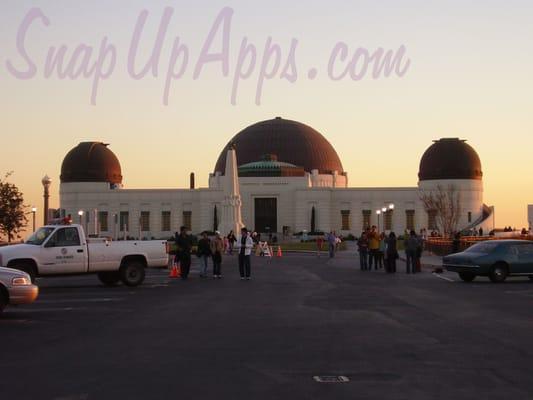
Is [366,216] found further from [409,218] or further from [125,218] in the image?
[125,218]

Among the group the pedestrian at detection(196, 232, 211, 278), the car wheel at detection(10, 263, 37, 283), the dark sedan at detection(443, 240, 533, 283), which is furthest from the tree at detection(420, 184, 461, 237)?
the car wheel at detection(10, 263, 37, 283)

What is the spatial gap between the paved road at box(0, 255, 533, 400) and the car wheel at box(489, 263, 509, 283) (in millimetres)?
4673

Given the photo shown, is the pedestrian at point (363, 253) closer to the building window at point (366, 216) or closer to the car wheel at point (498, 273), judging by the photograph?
the car wheel at point (498, 273)

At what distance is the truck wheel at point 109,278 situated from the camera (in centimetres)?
2873

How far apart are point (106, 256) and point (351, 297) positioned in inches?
333

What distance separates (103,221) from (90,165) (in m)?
8.00

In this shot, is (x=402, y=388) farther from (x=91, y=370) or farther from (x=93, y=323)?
(x=93, y=323)

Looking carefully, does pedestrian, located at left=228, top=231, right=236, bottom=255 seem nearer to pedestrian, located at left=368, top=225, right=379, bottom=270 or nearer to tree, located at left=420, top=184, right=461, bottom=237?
pedestrian, located at left=368, top=225, right=379, bottom=270

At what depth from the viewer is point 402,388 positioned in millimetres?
9820

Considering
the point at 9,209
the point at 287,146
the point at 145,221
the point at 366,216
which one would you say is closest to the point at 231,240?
the point at 9,209

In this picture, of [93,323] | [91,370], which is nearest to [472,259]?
[93,323]

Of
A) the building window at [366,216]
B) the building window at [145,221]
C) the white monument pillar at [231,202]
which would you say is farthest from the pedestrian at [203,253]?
the building window at [145,221]

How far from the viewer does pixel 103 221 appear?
122 metres

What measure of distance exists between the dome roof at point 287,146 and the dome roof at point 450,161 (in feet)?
54.9
